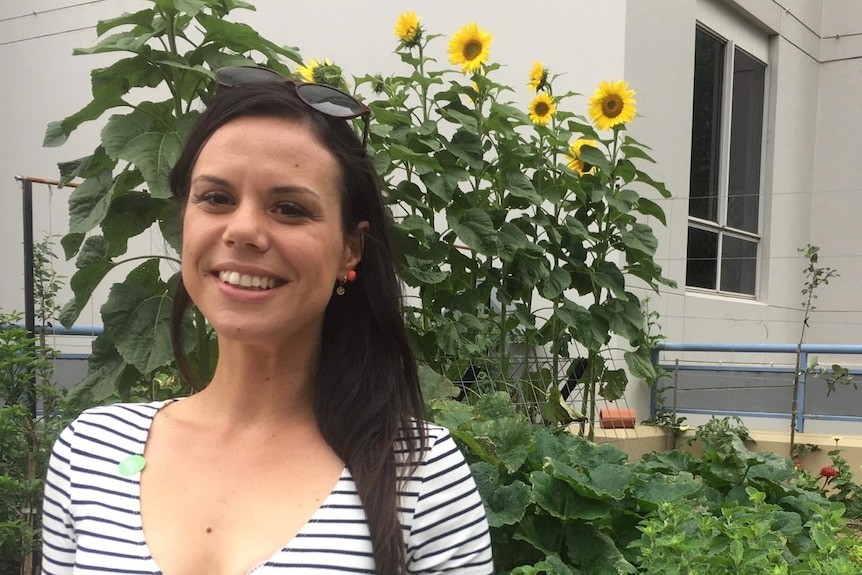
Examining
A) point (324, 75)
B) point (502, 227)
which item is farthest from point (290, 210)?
point (502, 227)

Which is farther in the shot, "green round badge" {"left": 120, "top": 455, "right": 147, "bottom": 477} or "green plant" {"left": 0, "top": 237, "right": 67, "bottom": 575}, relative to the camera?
"green plant" {"left": 0, "top": 237, "right": 67, "bottom": 575}

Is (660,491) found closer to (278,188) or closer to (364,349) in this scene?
(364,349)

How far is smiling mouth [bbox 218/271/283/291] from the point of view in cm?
112

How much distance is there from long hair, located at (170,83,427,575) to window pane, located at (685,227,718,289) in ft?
14.2

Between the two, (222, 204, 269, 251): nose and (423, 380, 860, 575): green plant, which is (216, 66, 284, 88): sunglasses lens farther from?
(423, 380, 860, 575): green plant

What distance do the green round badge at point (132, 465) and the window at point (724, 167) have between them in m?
4.59

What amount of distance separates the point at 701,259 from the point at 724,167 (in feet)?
4.11

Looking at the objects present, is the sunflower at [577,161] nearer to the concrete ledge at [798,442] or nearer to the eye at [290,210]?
the concrete ledge at [798,442]

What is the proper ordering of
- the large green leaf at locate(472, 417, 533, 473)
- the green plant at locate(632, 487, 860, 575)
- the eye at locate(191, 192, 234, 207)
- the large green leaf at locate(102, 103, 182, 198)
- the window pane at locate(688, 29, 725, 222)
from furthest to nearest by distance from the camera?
the window pane at locate(688, 29, 725, 222) < the large green leaf at locate(472, 417, 533, 473) < the large green leaf at locate(102, 103, 182, 198) < the green plant at locate(632, 487, 860, 575) < the eye at locate(191, 192, 234, 207)

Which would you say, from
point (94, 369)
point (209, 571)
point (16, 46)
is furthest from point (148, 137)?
point (16, 46)

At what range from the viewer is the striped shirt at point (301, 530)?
107 cm

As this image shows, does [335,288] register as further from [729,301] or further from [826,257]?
[826,257]

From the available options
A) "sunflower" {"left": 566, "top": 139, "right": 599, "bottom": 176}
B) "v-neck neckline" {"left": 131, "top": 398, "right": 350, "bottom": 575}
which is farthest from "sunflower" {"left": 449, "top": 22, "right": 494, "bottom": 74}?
"v-neck neckline" {"left": 131, "top": 398, "right": 350, "bottom": 575}

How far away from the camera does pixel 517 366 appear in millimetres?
3279
